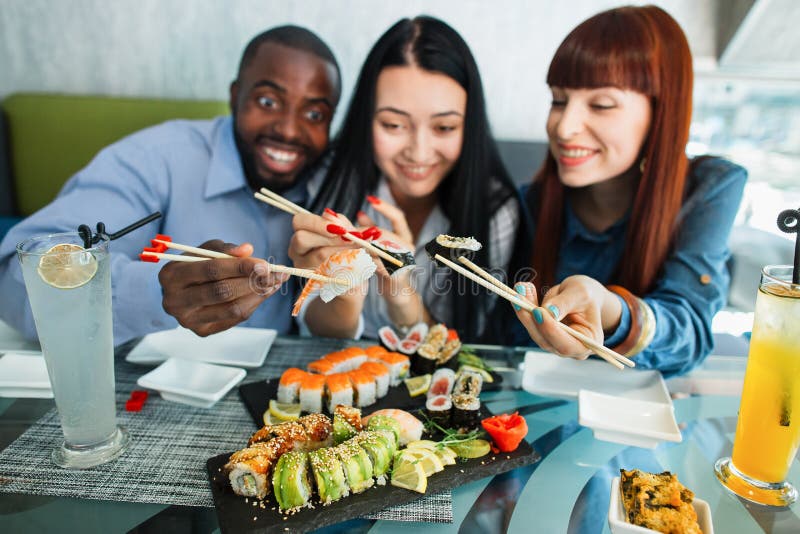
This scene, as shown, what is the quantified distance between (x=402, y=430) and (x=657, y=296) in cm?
123

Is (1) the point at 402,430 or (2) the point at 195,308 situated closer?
(1) the point at 402,430

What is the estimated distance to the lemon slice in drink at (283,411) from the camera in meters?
1.39

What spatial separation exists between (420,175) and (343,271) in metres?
1.07

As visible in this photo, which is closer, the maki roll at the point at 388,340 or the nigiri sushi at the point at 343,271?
the nigiri sushi at the point at 343,271

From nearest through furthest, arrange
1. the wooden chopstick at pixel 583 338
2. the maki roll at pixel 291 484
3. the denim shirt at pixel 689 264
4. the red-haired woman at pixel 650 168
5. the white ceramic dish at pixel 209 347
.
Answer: the maki roll at pixel 291 484 < the wooden chopstick at pixel 583 338 < the white ceramic dish at pixel 209 347 < the denim shirt at pixel 689 264 < the red-haired woman at pixel 650 168

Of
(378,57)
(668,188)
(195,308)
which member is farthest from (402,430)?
(378,57)

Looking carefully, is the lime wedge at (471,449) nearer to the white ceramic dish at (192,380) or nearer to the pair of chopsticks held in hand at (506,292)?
the pair of chopsticks held in hand at (506,292)

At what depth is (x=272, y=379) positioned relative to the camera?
1.61 metres

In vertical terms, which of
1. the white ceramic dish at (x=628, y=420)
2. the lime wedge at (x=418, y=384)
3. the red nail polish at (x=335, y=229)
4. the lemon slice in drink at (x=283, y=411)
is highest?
the red nail polish at (x=335, y=229)

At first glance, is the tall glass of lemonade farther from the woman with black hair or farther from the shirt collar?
the shirt collar

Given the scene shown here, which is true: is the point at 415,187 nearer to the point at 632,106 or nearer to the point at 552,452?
the point at 632,106

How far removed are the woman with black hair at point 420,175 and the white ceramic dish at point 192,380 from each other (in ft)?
2.02

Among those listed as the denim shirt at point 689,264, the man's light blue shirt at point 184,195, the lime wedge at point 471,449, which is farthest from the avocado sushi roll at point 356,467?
the man's light blue shirt at point 184,195

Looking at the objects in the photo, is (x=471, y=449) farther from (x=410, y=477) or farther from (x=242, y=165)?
(x=242, y=165)
